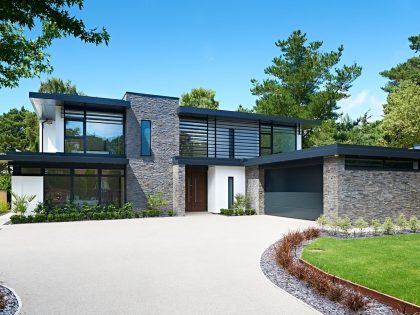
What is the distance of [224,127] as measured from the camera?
868 inches

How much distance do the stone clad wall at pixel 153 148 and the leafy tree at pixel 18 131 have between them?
20801mm

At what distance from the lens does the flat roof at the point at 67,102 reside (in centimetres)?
1725

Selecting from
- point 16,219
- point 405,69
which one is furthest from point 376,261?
point 405,69

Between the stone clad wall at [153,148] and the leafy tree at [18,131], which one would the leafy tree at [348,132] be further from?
the leafy tree at [18,131]

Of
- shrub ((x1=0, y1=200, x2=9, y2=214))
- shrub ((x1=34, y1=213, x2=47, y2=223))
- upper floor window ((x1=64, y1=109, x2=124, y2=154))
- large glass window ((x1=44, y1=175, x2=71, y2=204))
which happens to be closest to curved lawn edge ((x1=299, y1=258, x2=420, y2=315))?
shrub ((x1=34, y1=213, x2=47, y2=223))

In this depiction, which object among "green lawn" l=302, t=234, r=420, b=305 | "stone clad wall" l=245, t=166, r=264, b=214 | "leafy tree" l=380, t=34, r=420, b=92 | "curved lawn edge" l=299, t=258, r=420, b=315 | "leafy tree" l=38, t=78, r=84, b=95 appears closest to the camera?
"curved lawn edge" l=299, t=258, r=420, b=315

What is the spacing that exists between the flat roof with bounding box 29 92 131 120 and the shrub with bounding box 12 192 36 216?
4818mm

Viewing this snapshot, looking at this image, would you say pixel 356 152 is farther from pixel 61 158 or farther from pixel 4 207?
pixel 4 207

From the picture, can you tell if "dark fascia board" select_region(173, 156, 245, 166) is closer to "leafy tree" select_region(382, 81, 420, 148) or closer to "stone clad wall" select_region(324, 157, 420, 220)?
"stone clad wall" select_region(324, 157, 420, 220)

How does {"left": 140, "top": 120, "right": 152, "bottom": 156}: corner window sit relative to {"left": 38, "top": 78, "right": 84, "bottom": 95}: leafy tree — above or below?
below

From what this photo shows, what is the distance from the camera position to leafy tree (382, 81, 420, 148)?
2475 cm

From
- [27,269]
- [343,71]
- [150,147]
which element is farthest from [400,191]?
[343,71]

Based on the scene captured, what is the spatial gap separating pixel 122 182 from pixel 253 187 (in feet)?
25.2

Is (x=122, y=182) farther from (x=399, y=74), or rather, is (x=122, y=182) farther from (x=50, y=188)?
(x=399, y=74)
